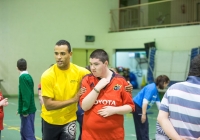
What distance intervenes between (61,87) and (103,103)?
2.89ft

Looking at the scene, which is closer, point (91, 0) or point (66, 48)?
point (66, 48)

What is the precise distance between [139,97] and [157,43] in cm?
1113

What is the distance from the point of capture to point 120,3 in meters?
21.0

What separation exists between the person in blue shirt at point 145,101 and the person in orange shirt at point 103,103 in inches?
95.6

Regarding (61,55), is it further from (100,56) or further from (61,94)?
(100,56)

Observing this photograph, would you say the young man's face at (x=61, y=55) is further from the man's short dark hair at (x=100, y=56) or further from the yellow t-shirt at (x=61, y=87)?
the man's short dark hair at (x=100, y=56)

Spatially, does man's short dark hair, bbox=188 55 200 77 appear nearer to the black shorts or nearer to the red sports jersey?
the red sports jersey

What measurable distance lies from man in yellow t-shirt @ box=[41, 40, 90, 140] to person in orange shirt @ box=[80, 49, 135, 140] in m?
0.52

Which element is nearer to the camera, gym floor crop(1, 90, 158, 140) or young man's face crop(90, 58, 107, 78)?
young man's face crop(90, 58, 107, 78)

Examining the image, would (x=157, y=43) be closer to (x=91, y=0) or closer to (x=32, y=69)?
(x=91, y=0)

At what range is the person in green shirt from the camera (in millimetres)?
5730

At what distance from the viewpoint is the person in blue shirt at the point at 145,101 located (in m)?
5.63

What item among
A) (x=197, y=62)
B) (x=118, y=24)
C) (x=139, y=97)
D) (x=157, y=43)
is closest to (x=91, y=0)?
(x=118, y=24)

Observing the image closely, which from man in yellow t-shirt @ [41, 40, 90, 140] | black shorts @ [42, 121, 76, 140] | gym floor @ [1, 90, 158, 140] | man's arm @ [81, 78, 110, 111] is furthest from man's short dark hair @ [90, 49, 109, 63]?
gym floor @ [1, 90, 158, 140]
